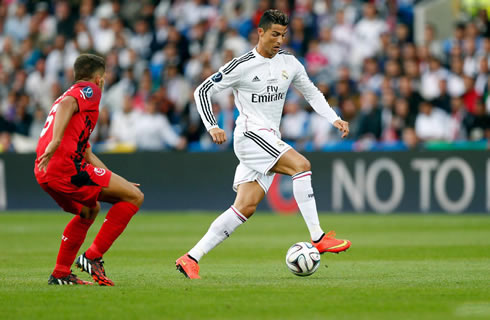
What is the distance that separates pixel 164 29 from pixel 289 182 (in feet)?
19.8

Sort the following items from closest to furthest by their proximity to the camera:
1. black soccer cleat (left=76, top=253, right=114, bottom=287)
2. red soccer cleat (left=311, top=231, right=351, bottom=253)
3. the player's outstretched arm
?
the player's outstretched arm, black soccer cleat (left=76, top=253, right=114, bottom=287), red soccer cleat (left=311, top=231, right=351, bottom=253)

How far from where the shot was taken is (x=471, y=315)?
5.82 meters

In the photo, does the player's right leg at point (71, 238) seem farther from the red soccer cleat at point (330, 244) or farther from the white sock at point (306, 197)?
the red soccer cleat at point (330, 244)

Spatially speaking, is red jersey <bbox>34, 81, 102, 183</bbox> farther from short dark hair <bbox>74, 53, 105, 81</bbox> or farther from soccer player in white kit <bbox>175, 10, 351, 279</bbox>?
soccer player in white kit <bbox>175, 10, 351, 279</bbox>

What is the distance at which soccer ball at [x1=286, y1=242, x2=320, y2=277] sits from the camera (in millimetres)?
8125

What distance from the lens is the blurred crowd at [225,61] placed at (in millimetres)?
18078

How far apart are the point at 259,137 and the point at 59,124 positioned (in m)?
2.12

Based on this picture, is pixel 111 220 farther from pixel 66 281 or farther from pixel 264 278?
pixel 264 278

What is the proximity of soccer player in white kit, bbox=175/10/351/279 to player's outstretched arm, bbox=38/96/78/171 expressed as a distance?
1498 millimetres

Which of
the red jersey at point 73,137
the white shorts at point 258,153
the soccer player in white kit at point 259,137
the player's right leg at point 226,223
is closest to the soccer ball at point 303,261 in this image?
the soccer player in white kit at point 259,137

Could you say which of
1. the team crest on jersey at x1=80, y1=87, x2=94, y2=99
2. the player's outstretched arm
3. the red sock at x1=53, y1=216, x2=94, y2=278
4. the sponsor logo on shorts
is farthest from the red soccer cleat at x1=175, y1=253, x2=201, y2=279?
the team crest on jersey at x1=80, y1=87, x2=94, y2=99

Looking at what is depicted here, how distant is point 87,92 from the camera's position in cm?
729

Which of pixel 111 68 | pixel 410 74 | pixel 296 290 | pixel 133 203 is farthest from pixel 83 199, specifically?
pixel 111 68

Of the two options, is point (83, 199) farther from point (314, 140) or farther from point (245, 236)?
point (314, 140)
